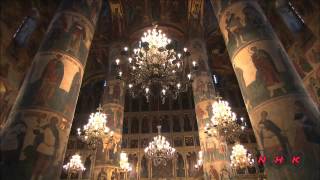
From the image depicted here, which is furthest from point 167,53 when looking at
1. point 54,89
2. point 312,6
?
point 312,6

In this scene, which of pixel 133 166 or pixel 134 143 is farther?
pixel 134 143

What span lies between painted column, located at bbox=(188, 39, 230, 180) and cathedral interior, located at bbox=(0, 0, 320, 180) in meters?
0.05

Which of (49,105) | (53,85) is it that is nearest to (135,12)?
(53,85)

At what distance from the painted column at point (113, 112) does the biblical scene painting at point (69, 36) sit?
404cm

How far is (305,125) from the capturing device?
5.68 metres

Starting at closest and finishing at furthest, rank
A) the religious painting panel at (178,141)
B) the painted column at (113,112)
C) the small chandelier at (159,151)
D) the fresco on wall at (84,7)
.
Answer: the fresco on wall at (84,7) → the painted column at (113,112) → the small chandelier at (159,151) → the religious painting panel at (178,141)

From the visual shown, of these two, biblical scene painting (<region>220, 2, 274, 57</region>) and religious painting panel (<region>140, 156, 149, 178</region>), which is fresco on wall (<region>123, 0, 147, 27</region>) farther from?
religious painting panel (<region>140, 156, 149, 178</region>)

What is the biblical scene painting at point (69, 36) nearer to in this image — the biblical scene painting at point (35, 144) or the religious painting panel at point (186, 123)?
the biblical scene painting at point (35, 144)

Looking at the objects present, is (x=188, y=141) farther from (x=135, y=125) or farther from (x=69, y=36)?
(x=69, y=36)

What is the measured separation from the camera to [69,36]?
849 cm

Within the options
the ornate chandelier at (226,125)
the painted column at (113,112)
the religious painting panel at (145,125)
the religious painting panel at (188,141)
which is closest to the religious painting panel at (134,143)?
the religious painting panel at (145,125)

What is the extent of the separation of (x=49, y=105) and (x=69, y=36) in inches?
107

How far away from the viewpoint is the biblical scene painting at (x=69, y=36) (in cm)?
817

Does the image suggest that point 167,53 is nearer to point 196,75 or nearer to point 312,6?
point 196,75
